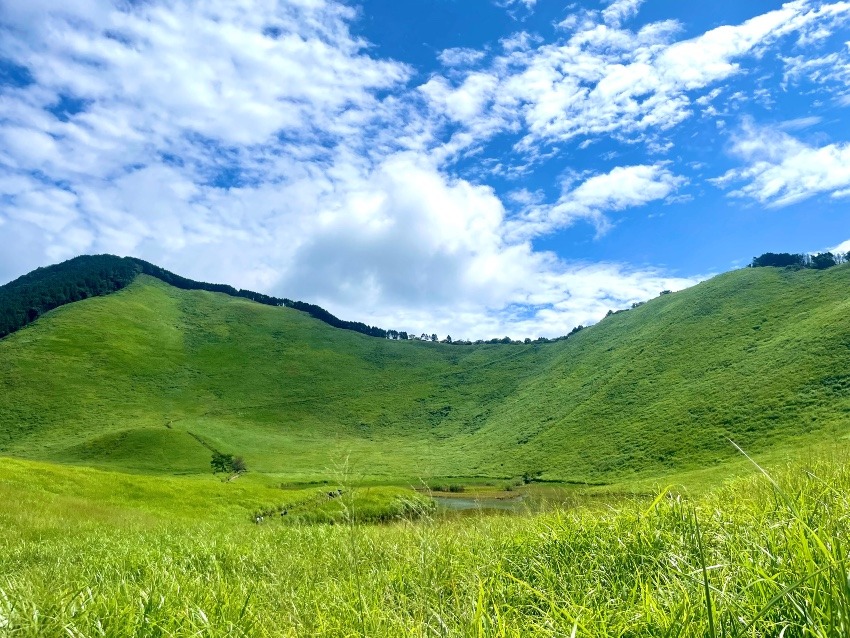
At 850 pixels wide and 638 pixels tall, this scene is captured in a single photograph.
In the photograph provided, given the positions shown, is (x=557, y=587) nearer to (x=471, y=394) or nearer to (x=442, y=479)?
(x=442, y=479)

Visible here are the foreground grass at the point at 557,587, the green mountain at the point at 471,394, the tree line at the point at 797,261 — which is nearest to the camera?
the foreground grass at the point at 557,587

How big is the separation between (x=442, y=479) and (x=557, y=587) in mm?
85517

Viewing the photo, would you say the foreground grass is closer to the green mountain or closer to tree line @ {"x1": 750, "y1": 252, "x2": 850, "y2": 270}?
the green mountain

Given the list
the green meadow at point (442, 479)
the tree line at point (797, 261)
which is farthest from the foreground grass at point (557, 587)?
the tree line at point (797, 261)

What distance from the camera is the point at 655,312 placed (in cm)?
14700

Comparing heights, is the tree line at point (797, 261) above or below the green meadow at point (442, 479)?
above

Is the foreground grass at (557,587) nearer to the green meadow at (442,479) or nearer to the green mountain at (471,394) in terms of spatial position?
the green meadow at (442,479)

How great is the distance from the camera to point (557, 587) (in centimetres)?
627

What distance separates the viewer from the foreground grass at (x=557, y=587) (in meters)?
3.54

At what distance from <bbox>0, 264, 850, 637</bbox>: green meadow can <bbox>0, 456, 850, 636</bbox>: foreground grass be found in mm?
46

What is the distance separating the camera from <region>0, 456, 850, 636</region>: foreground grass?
354 cm

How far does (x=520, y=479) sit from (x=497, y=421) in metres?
51.6

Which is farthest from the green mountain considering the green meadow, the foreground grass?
the foreground grass

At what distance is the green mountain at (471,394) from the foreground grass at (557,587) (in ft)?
165
